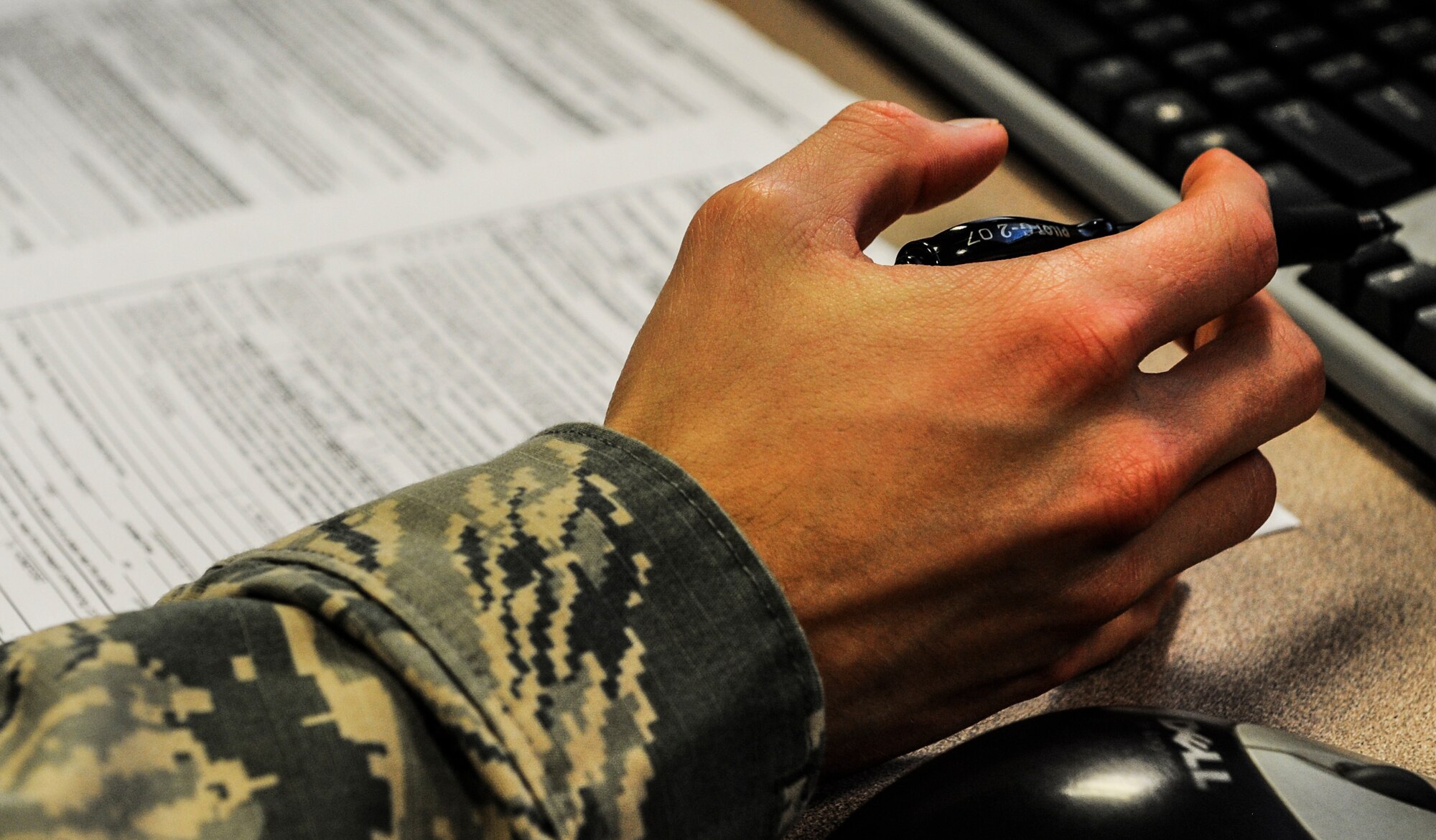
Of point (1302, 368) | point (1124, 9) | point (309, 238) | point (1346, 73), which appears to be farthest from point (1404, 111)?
point (309, 238)

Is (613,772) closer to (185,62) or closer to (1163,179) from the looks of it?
(1163,179)

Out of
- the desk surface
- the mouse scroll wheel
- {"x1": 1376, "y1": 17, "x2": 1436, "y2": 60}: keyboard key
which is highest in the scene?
{"x1": 1376, "y1": 17, "x2": 1436, "y2": 60}: keyboard key

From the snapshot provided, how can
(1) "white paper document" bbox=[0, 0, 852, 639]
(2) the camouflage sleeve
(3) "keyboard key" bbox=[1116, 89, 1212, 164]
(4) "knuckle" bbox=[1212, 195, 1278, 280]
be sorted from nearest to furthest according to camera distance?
1. (2) the camouflage sleeve
2. (4) "knuckle" bbox=[1212, 195, 1278, 280]
3. (1) "white paper document" bbox=[0, 0, 852, 639]
4. (3) "keyboard key" bbox=[1116, 89, 1212, 164]

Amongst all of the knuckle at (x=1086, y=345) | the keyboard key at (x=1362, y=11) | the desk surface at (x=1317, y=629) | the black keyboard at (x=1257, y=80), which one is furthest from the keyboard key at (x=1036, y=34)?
the knuckle at (x=1086, y=345)

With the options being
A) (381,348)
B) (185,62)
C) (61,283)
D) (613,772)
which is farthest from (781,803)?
(185,62)

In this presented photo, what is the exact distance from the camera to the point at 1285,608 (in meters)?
0.42

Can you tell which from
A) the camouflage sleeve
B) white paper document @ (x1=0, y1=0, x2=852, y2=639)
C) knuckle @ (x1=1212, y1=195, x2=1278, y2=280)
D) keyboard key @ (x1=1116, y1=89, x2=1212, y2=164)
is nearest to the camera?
the camouflage sleeve

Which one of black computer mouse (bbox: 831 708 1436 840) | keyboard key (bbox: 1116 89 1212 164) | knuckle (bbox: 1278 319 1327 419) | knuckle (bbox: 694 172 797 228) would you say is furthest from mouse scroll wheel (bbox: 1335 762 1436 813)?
keyboard key (bbox: 1116 89 1212 164)

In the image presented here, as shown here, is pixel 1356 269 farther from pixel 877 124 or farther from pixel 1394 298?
pixel 877 124

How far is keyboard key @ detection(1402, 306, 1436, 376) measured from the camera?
0.47 metres

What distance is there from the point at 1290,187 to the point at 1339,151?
36 millimetres

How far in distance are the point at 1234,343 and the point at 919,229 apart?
24cm

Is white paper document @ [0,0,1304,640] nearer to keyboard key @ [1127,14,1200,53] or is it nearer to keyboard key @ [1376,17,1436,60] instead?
keyboard key @ [1127,14,1200,53]

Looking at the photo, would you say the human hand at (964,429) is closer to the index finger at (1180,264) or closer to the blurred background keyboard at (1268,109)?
the index finger at (1180,264)
